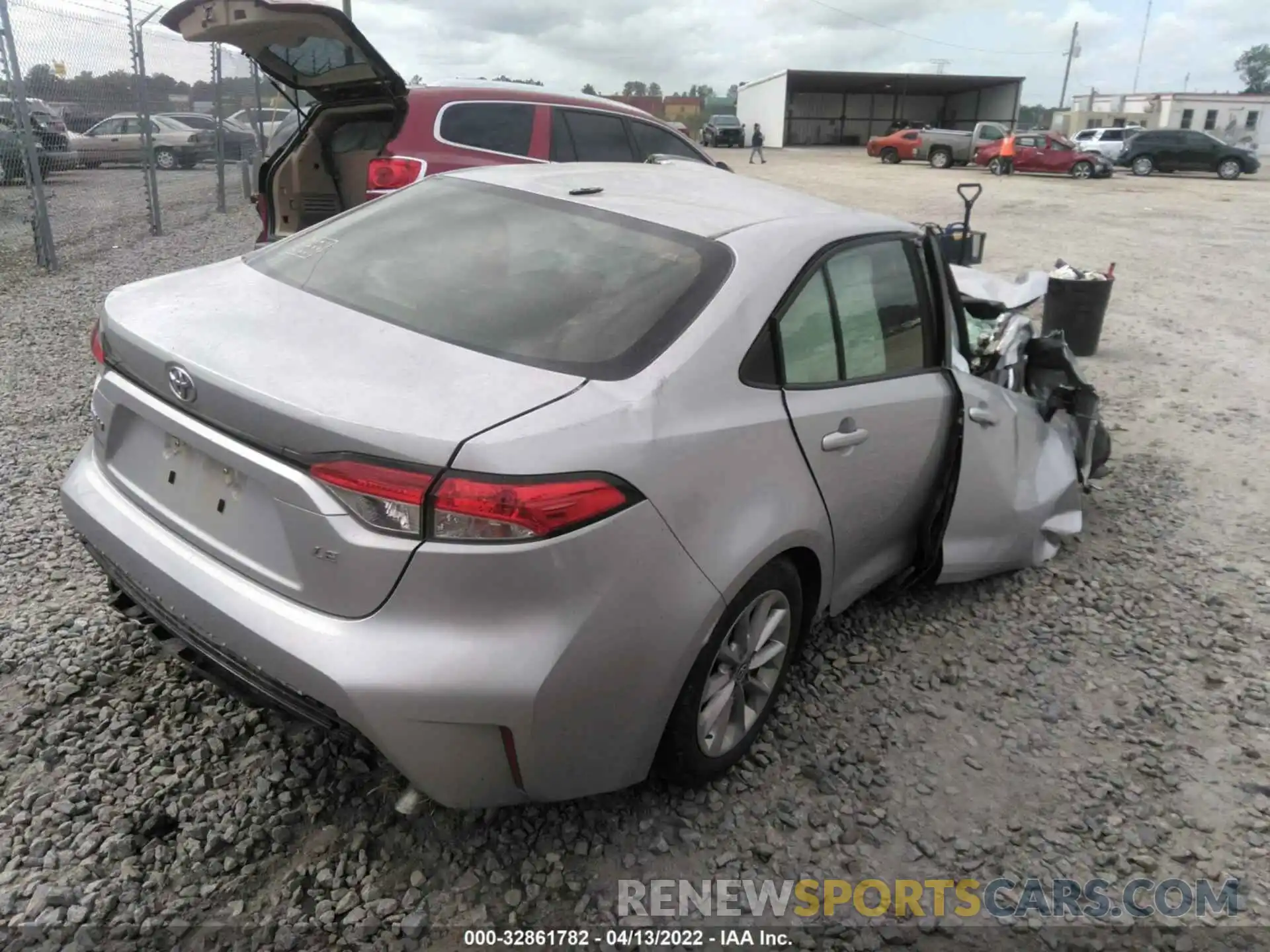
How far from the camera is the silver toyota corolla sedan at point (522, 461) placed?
6.12 ft

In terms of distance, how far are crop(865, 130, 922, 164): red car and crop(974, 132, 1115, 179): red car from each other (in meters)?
4.93

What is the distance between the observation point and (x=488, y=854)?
2.32m

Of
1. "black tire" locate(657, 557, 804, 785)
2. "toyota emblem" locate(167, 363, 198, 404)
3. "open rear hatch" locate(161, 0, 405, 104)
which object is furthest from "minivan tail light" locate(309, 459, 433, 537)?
"open rear hatch" locate(161, 0, 405, 104)

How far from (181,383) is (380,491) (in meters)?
0.66

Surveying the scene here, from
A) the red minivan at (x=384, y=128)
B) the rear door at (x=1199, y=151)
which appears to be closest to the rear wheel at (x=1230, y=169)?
the rear door at (x=1199, y=151)

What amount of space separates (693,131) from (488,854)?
58527mm

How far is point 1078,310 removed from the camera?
24.3ft

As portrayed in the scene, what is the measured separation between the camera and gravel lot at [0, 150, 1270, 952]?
86.7 inches

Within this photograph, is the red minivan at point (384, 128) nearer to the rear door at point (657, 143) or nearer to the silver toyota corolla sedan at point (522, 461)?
the rear door at point (657, 143)

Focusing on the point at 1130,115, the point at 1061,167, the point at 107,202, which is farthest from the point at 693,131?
the point at 107,202

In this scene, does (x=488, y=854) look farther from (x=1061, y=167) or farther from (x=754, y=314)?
(x=1061, y=167)

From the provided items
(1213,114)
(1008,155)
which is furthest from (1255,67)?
(1008,155)

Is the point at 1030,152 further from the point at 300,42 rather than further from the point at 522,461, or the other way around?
the point at 522,461

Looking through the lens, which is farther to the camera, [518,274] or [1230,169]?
[1230,169]
